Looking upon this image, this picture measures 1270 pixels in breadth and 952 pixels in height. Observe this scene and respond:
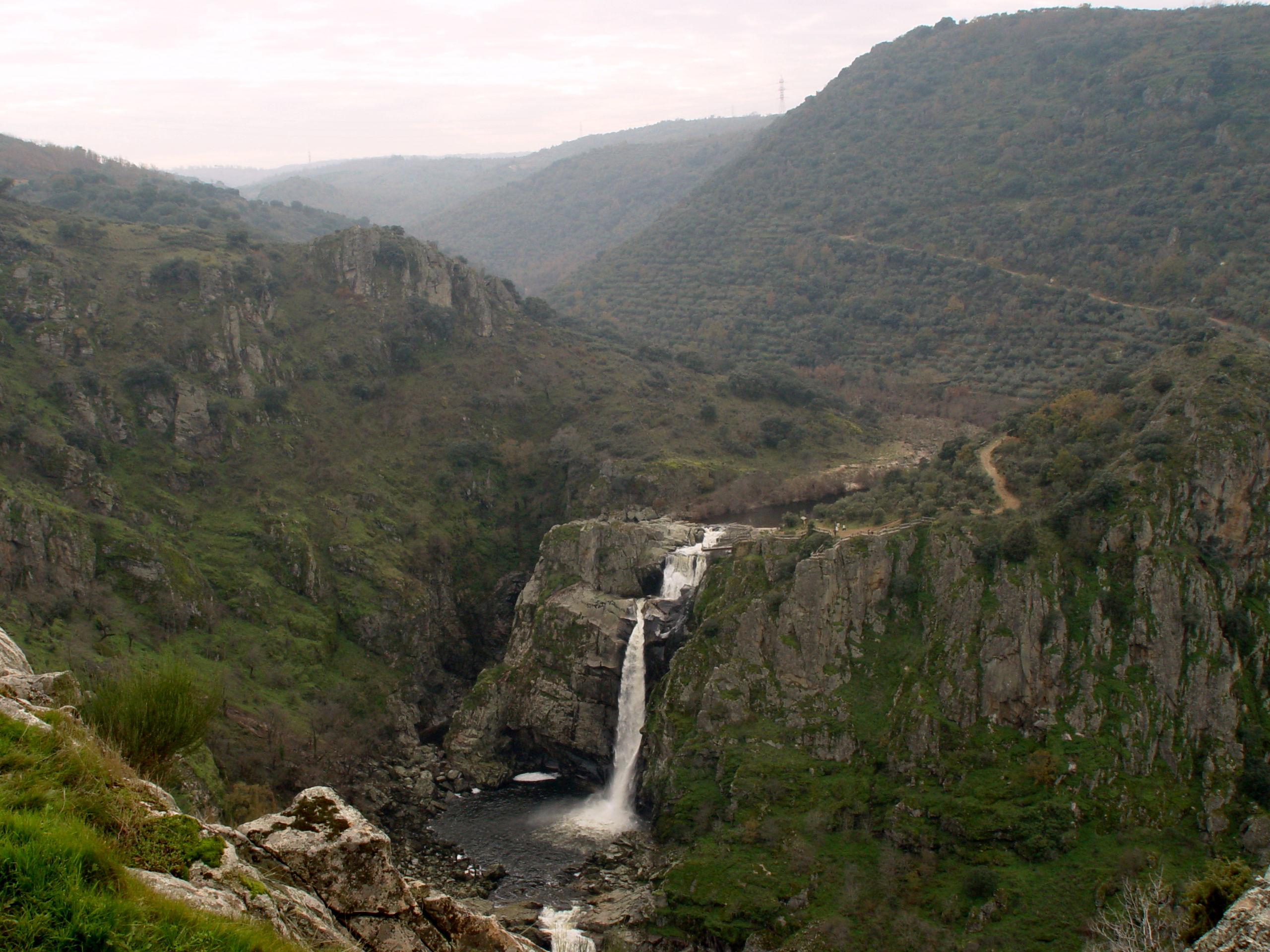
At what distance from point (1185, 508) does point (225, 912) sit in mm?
40580

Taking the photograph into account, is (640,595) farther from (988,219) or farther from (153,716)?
(988,219)

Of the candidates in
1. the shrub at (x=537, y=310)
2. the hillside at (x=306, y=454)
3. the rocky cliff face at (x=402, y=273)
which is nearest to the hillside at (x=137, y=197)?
the rocky cliff face at (x=402, y=273)

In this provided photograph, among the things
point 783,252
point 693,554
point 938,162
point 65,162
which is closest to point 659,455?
point 693,554

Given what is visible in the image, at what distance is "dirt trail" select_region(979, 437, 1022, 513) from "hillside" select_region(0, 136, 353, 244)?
65.2 m

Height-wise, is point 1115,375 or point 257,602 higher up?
point 1115,375

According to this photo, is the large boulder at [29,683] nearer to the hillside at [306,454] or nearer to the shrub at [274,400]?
the hillside at [306,454]

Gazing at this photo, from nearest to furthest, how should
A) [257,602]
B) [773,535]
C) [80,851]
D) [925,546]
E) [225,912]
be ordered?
1. [80,851]
2. [225,912]
3. [925,546]
4. [773,535]
5. [257,602]

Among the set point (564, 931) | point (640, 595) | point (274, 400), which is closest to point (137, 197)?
point (274, 400)

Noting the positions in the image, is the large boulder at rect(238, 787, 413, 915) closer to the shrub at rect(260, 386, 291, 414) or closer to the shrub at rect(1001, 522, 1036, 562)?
the shrub at rect(1001, 522, 1036, 562)

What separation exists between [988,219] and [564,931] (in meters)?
88.7

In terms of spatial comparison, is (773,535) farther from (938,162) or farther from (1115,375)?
(938,162)

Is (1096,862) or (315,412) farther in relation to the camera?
(315,412)

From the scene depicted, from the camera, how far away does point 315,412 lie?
6619 centimetres

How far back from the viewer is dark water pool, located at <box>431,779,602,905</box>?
3553 centimetres
